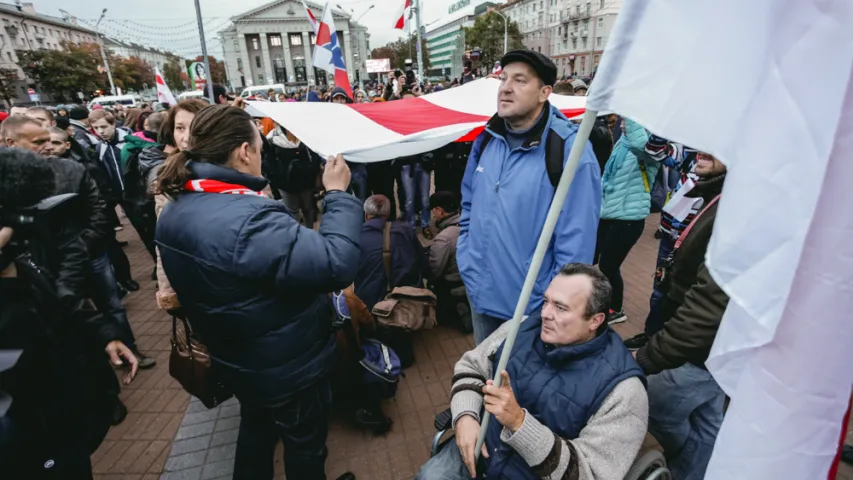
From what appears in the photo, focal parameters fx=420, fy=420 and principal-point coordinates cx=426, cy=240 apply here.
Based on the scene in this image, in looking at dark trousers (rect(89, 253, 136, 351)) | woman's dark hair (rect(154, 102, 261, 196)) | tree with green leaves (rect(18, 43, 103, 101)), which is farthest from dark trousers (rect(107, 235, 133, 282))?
tree with green leaves (rect(18, 43, 103, 101))

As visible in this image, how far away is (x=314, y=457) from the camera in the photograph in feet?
6.41

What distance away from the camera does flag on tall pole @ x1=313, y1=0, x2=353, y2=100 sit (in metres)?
6.47

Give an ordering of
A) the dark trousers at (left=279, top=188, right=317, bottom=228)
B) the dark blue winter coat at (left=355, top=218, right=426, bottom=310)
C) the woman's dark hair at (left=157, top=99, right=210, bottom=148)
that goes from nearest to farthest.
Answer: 1. the woman's dark hair at (left=157, top=99, right=210, bottom=148)
2. the dark blue winter coat at (left=355, top=218, right=426, bottom=310)
3. the dark trousers at (left=279, top=188, right=317, bottom=228)

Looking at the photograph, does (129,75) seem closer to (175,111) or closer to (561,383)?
(175,111)

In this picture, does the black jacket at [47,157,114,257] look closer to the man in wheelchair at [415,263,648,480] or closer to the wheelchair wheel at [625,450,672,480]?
the man in wheelchair at [415,263,648,480]

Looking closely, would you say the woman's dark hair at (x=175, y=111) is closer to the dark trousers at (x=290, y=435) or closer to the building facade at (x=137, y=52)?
the dark trousers at (x=290, y=435)

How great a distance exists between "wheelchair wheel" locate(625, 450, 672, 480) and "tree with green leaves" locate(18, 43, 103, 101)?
4922 centimetres

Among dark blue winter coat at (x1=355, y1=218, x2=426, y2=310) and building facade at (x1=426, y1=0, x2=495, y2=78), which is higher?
building facade at (x1=426, y1=0, x2=495, y2=78)

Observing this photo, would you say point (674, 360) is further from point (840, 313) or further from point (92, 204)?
point (92, 204)

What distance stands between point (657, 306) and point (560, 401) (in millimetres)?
1404

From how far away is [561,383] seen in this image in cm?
165

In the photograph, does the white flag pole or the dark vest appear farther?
the dark vest

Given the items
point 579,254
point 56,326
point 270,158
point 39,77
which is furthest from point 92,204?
point 39,77

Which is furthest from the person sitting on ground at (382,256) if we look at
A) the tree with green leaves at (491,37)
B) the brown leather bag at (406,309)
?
the tree with green leaves at (491,37)
